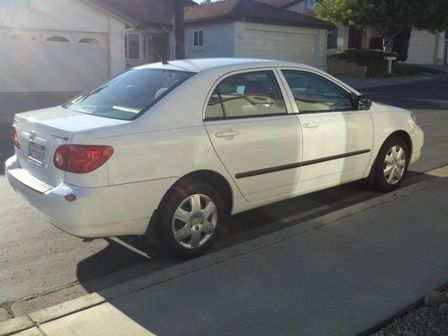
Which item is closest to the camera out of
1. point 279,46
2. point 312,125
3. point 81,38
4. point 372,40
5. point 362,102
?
point 312,125

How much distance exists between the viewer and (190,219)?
4441mm

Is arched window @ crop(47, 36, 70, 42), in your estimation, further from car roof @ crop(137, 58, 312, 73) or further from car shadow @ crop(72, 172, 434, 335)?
car shadow @ crop(72, 172, 434, 335)

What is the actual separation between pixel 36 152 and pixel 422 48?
4086 centimetres

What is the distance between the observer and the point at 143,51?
33.3 m

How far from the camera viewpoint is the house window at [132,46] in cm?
3303

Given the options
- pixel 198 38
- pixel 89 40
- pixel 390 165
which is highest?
pixel 198 38

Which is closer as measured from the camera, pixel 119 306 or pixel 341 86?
pixel 119 306

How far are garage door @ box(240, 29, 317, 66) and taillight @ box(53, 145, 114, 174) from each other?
2372cm

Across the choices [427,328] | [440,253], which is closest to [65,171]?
[427,328]

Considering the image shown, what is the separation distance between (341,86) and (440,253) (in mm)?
2067

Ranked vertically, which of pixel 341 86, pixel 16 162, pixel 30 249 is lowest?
pixel 30 249

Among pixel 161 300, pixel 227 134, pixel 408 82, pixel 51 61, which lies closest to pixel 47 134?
pixel 227 134

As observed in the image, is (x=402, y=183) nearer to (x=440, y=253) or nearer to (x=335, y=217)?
(x=335, y=217)

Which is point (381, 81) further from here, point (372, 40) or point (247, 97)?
point (247, 97)
